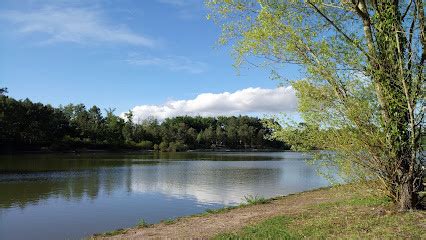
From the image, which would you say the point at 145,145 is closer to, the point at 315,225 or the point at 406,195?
the point at 315,225

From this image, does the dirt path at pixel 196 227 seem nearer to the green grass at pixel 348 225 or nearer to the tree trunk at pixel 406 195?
the green grass at pixel 348 225

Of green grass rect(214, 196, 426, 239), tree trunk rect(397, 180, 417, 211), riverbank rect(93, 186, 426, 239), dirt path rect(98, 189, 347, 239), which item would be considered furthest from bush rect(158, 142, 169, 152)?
tree trunk rect(397, 180, 417, 211)

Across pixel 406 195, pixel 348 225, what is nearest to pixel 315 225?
pixel 348 225

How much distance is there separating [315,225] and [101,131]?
107025mm

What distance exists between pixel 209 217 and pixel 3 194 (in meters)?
16.6

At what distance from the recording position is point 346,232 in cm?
979

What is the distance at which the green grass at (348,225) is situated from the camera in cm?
938

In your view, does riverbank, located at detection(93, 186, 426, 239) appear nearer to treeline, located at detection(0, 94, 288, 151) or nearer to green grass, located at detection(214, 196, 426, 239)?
green grass, located at detection(214, 196, 426, 239)

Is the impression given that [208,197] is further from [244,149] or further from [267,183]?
[244,149]

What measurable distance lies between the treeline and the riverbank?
35049 mm

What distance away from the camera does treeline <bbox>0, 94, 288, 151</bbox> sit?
8856 cm

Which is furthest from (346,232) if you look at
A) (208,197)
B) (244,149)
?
(244,149)

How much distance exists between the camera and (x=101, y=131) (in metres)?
113

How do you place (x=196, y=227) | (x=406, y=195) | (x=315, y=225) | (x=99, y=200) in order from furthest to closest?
(x=99, y=200) < (x=196, y=227) < (x=406, y=195) < (x=315, y=225)
